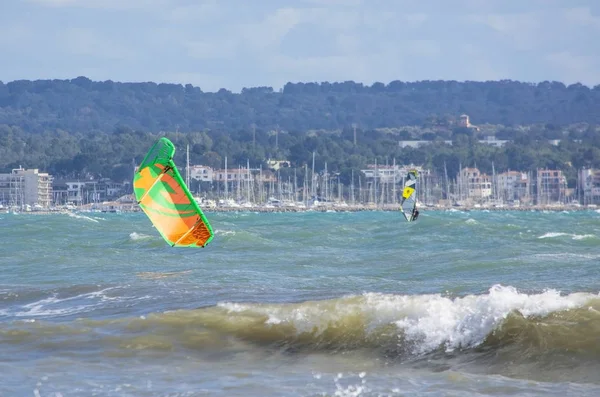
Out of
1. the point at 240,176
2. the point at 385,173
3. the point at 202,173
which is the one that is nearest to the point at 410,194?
the point at 240,176

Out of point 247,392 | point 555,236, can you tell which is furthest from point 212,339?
point 555,236

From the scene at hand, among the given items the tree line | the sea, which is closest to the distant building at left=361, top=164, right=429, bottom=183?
the tree line

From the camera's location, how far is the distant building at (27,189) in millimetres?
138125

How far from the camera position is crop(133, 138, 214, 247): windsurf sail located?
→ 52.3 feet

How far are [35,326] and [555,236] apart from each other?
23151 mm

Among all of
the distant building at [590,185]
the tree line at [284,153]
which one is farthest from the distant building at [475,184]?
the distant building at [590,185]

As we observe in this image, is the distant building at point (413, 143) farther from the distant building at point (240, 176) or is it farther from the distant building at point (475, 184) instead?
the distant building at point (240, 176)

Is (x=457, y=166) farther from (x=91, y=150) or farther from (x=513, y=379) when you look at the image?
(x=513, y=379)

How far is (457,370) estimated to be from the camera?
11.2 meters

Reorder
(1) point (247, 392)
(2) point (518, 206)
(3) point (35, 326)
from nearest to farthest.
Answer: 1. (1) point (247, 392)
2. (3) point (35, 326)
3. (2) point (518, 206)

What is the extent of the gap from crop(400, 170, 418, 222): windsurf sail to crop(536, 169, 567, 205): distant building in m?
123

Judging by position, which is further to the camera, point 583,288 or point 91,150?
point 91,150

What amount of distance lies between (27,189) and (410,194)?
11109 centimetres

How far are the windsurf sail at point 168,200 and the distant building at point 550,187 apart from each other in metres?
143
